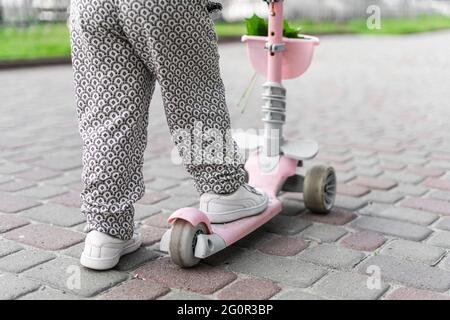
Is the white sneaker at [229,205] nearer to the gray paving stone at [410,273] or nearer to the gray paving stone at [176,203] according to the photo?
the gray paving stone at [410,273]

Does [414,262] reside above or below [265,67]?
below

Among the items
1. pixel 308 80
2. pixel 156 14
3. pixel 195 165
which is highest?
pixel 156 14

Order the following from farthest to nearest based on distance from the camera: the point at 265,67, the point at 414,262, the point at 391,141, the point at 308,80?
the point at 308,80 → the point at 391,141 → the point at 265,67 → the point at 414,262

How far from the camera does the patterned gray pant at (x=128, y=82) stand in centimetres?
189

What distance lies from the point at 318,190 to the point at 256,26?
0.78 meters

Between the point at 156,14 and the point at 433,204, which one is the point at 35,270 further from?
the point at 433,204

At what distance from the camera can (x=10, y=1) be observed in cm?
1383

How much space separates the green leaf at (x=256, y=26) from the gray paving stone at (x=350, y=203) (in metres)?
0.88

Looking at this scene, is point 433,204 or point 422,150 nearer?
point 433,204

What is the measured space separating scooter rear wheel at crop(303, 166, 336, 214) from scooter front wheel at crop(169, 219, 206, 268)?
30.0 inches

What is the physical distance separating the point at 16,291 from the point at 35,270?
174mm

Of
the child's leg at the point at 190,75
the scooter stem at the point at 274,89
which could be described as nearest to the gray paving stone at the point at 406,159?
the scooter stem at the point at 274,89

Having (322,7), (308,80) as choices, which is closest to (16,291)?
(308,80)

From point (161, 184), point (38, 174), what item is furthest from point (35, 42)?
point (161, 184)
